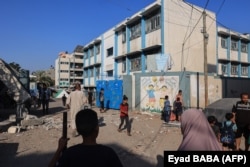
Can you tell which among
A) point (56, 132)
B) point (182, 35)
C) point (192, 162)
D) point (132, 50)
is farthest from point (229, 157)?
point (132, 50)

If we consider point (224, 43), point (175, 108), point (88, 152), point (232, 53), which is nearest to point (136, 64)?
point (224, 43)

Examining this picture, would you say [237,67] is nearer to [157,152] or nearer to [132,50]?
[132,50]

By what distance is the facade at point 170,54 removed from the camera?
62.0ft

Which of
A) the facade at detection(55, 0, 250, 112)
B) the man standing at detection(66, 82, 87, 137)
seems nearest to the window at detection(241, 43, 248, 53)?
the facade at detection(55, 0, 250, 112)

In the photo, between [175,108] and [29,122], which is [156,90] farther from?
[29,122]

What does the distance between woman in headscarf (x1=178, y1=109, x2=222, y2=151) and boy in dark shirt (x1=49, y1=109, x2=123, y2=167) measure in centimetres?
73

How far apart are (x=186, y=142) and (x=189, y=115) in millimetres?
263

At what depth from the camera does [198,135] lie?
282 cm

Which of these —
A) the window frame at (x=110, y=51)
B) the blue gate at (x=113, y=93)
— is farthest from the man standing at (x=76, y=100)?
the window frame at (x=110, y=51)

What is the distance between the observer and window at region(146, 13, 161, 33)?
1014 inches

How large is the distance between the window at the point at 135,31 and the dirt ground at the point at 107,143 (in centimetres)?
1663

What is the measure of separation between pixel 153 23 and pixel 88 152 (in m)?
24.9

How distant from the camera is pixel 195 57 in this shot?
91.1 ft

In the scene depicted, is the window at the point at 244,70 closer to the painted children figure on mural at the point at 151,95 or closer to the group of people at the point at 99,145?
the painted children figure on mural at the point at 151,95
